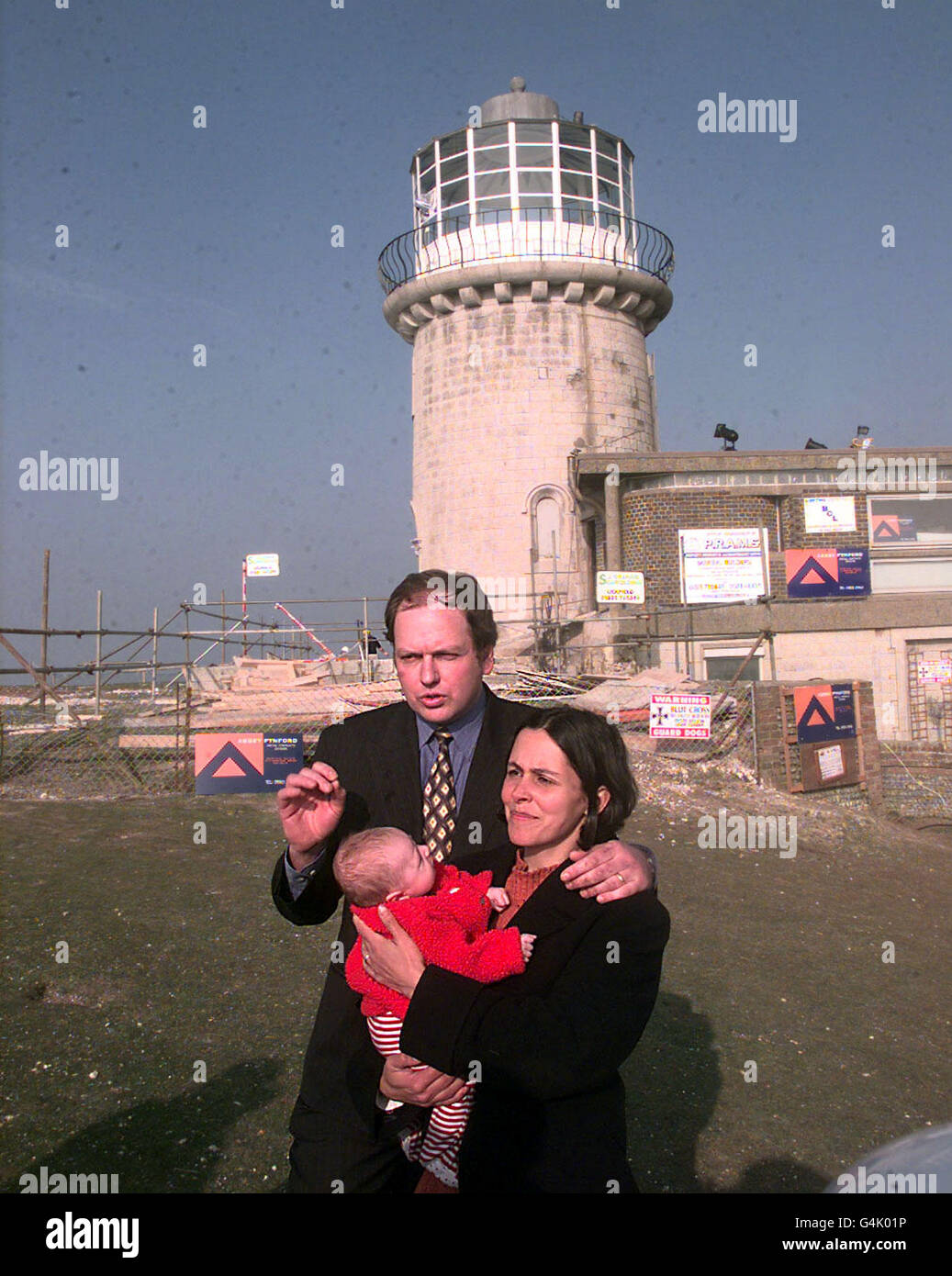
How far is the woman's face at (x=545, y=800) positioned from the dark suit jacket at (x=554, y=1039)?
209mm

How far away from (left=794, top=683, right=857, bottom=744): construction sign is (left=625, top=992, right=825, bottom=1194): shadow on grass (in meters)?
7.52

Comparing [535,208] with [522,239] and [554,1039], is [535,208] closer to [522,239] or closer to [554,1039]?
[522,239]

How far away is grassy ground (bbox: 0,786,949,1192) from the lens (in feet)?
15.0

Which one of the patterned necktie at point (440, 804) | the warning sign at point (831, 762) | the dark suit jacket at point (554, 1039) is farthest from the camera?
the warning sign at point (831, 762)

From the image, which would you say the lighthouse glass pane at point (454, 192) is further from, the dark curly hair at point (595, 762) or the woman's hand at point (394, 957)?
the woman's hand at point (394, 957)

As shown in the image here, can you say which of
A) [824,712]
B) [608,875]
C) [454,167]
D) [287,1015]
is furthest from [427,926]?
[454,167]

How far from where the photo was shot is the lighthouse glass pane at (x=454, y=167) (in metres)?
25.0

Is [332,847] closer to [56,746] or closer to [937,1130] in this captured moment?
[937,1130]

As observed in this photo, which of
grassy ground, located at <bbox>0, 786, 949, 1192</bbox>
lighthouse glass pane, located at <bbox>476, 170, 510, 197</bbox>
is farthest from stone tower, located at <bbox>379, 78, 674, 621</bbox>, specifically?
grassy ground, located at <bbox>0, 786, 949, 1192</bbox>

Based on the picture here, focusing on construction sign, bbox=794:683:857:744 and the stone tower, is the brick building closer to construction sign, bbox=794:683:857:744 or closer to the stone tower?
the stone tower

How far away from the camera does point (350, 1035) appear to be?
290cm

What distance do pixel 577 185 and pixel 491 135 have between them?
2651mm

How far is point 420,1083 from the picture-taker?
2.42 metres

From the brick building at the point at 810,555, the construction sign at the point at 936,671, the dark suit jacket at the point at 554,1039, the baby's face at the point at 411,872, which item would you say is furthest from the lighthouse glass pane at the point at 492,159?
the dark suit jacket at the point at 554,1039
